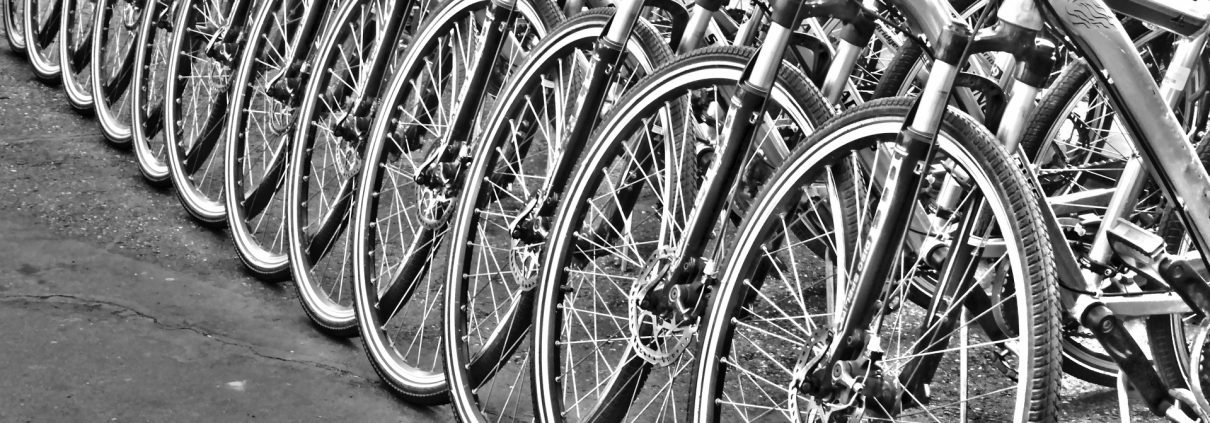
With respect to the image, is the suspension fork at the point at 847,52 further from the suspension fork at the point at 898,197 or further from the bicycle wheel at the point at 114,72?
the bicycle wheel at the point at 114,72

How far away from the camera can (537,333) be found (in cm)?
288

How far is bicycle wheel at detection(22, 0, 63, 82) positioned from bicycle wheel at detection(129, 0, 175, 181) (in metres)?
1.52

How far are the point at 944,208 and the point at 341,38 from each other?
1960mm

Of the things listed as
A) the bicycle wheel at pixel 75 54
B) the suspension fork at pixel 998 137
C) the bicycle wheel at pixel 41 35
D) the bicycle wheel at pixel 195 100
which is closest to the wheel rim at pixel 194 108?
the bicycle wheel at pixel 195 100

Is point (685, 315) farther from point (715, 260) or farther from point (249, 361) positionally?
point (249, 361)

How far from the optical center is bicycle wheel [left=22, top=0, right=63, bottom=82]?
643cm

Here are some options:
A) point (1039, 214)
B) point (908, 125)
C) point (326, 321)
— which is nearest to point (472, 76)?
point (326, 321)

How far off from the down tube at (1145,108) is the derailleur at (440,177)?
1.58 meters

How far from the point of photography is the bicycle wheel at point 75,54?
19.4 ft

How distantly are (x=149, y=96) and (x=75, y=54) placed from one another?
4.67 feet

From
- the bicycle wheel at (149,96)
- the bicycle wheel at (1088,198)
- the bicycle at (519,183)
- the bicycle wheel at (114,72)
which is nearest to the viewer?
the bicycle wheel at (1088,198)

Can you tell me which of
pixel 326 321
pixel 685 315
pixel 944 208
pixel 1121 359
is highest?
pixel 944 208

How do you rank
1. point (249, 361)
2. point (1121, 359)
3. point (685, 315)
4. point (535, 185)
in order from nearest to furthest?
point (1121, 359) < point (685, 315) < point (249, 361) < point (535, 185)

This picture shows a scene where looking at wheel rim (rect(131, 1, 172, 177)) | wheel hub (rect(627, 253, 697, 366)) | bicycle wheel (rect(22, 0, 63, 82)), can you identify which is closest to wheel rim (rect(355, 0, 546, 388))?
wheel hub (rect(627, 253, 697, 366))
